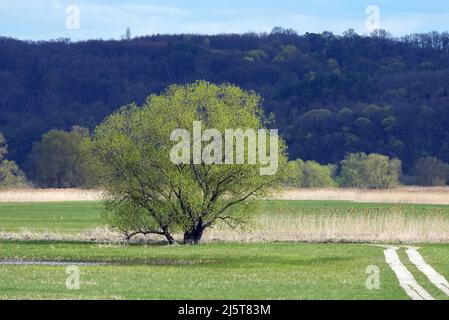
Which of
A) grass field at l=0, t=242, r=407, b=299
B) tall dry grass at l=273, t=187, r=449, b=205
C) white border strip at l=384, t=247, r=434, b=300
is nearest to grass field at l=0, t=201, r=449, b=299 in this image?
grass field at l=0, t=242, r=407, b=299

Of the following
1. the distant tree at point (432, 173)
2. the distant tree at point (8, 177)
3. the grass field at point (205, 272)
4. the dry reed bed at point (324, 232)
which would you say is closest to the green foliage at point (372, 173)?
the distant tree at point (432, 173)

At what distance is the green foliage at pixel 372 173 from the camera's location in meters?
113

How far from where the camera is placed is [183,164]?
166ft

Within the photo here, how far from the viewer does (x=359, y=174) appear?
116m

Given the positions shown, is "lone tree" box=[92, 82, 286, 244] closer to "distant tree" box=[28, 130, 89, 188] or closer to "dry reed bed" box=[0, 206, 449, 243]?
"dry reed bed" box=[0, 206, 449, 243]

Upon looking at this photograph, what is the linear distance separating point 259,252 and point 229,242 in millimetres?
7397

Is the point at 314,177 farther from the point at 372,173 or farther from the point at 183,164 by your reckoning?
the point at 183,164

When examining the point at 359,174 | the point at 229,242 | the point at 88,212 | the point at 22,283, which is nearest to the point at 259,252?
the point at 229,242

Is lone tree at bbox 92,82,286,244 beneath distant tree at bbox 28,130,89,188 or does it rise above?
above

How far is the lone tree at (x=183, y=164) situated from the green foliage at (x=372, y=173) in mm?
61272

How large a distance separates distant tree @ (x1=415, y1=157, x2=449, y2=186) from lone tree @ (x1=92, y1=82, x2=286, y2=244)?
7422 cm

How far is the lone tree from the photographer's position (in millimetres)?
50156

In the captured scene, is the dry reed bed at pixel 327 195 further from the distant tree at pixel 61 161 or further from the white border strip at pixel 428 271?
the white border strip at pixel 428 271

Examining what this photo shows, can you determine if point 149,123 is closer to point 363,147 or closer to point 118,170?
point 118,170
